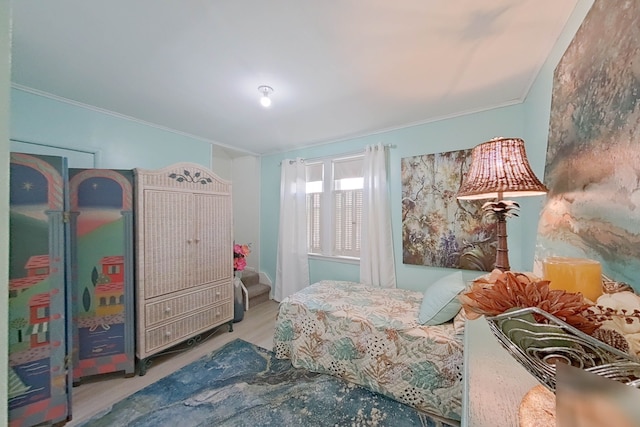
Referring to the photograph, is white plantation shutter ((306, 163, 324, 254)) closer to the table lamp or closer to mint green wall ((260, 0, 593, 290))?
mint green wall ((260, 0, 593, 290))

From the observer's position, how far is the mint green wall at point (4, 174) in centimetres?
39

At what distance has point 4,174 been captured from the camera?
0.40m

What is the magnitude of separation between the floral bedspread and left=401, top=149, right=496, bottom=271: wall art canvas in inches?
21.7

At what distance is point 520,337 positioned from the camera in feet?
1.36

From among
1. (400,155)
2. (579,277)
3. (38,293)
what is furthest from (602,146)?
(38,293)

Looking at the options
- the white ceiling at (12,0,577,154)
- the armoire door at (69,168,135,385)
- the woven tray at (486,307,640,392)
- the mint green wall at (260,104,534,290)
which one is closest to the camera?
the woven tray at (486,307,640,392)

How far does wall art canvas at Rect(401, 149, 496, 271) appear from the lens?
7.42ft

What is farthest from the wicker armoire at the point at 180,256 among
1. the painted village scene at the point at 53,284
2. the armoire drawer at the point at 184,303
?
the painted village scene at the point at 53,284

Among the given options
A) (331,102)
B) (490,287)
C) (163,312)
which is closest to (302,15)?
(331,102)

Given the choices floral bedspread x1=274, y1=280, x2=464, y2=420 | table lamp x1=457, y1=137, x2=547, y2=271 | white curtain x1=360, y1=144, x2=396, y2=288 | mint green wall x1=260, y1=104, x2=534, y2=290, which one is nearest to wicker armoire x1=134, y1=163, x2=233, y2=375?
floral bedspread x1=274, y1=280, x2=464, y2=420

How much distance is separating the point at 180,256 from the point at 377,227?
2132 millimetres

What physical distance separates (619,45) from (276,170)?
11.2 ft

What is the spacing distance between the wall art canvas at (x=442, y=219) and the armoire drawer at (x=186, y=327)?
215 cm

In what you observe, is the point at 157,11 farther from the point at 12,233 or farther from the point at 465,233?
the point at 465,233
